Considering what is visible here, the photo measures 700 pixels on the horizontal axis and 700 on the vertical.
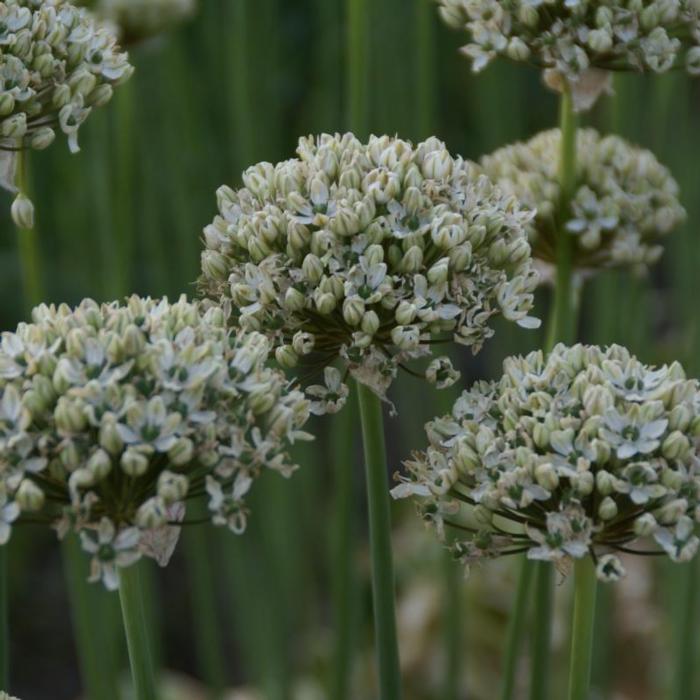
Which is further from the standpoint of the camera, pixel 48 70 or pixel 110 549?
pixel 48 70

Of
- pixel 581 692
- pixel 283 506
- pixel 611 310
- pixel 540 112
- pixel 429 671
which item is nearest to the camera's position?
pixel 581 692

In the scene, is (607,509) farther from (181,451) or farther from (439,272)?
(181,451)

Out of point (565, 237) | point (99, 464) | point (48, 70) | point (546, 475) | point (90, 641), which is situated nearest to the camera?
point (99, 464)

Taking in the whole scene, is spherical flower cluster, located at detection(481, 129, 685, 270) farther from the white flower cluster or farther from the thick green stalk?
the white flower cluster

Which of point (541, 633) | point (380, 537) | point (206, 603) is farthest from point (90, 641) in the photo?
point (380, 537)

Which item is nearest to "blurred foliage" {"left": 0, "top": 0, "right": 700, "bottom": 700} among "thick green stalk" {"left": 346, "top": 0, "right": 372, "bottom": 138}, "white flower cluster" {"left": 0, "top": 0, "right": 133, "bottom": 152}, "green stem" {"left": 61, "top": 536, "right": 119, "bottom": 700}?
"thick green stalk" {"left": 346, "top": 0, "right": 372, "bottom": 138}

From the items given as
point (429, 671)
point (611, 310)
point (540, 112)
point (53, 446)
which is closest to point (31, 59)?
point (53, 446)

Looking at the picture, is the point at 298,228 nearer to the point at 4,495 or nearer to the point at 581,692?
the point at 4,495

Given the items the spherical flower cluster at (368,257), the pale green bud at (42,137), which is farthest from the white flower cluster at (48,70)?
the spherical flower cluster at (368,257)
